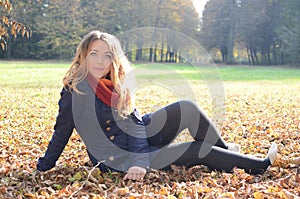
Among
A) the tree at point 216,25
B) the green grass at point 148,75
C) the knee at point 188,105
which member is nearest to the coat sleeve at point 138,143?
the knee at point 188,105

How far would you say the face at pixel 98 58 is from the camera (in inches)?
103

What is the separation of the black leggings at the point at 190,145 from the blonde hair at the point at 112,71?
0.32 metres

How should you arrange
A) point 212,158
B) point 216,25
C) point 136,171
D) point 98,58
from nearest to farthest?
point 136,171
point 98,58
point 212,158
point 216,25

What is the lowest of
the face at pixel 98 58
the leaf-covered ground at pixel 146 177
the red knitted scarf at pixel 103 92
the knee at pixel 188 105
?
the leaf-covered ground at pixel 146 177

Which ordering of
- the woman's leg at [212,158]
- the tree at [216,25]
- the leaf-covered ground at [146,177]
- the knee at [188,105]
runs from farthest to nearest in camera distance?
the tree at [216,25]
the knee at [188,105]
the woman's leg at [212,158]
the leaf-covered ground at [146,177]

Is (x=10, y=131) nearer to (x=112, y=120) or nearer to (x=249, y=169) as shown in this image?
(x=112, y=120)

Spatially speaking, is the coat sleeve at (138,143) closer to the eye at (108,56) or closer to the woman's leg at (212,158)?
the woman's leg at (212,158)

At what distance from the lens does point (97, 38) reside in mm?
2643

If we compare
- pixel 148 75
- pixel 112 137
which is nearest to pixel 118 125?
pixel 112 137

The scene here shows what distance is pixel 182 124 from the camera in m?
2.91

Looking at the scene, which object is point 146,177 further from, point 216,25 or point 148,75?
point 216,25

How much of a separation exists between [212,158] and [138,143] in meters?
0.56

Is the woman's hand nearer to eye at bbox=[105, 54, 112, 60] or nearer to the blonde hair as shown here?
the blonde hair

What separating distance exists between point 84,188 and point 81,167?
1.71ft
